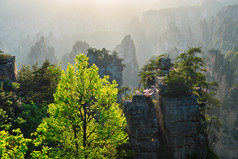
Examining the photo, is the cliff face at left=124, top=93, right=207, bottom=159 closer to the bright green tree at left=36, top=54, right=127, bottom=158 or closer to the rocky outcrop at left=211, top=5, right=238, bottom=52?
the bright green tree at left=36, top=54, right=127, bottom=158

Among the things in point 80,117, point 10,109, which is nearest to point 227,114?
point 80,117

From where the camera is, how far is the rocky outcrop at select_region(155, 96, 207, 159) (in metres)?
18.1

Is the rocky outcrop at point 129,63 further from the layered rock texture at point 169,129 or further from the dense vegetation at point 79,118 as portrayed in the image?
the dense vegetation at point 79,118

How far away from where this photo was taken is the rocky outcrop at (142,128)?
58.3 feet

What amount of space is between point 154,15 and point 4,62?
160 m

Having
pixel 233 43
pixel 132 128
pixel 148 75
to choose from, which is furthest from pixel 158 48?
pixel 132 128

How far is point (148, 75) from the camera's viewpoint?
26109 mm

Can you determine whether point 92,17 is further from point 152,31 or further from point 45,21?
point 152,31

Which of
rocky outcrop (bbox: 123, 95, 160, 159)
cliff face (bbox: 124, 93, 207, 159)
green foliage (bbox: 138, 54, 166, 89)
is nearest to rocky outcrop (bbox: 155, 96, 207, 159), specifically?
Answer: cliff face (bbox: 124, 93, 207, 159)

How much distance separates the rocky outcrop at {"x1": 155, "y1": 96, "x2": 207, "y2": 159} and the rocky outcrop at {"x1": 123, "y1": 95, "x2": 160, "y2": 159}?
68.9 inches

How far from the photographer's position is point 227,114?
5141 centimetres

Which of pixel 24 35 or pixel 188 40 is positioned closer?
pixel 188 40

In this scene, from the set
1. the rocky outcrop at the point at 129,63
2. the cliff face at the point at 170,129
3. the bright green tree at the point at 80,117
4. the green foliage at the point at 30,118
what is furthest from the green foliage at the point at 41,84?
the rocky outcrop at the point at 129,63

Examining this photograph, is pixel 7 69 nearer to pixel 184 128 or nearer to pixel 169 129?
pixel 169 129
